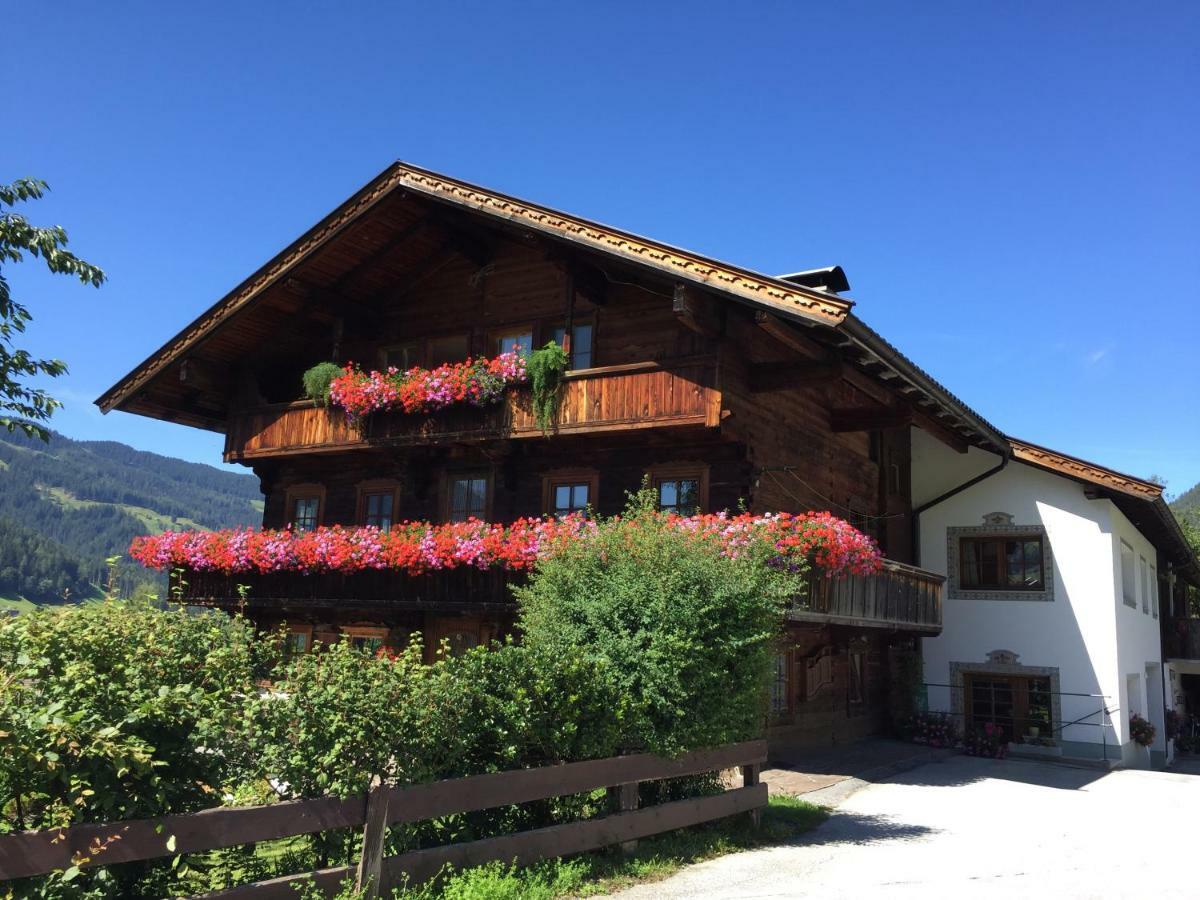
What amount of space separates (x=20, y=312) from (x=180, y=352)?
788 centimetres

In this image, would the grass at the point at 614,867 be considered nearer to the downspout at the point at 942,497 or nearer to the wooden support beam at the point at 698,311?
the wooden support beam at the point at 698,311

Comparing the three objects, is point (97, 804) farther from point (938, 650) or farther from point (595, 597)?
point (938, 650)

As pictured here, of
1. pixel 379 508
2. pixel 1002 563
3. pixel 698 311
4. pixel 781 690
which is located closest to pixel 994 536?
pixel 1002 563

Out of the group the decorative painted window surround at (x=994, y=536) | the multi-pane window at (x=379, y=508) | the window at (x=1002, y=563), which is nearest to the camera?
the multi-pane window at (x=379, y=508)

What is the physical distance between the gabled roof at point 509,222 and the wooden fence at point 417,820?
6.08m

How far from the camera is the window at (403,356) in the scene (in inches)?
765

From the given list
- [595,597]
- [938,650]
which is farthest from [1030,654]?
[595,597]

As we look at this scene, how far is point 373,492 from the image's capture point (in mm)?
19703

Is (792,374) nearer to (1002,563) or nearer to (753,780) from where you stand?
(753,780)

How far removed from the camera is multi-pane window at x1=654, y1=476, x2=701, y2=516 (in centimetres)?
1596

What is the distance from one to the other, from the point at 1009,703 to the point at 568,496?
11.3 meters

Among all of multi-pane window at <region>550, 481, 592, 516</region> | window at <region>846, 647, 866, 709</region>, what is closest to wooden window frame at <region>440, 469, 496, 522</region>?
multi-pane window at <region>550, 481, 592, 516</region>

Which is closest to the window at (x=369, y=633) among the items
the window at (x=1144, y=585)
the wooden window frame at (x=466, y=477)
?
the wooden window frame at (x=466, y=477)

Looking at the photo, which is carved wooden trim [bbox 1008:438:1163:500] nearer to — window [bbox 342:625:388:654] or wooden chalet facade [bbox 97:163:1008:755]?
wooden chalet facade [bbox 97:163:1008:755]
